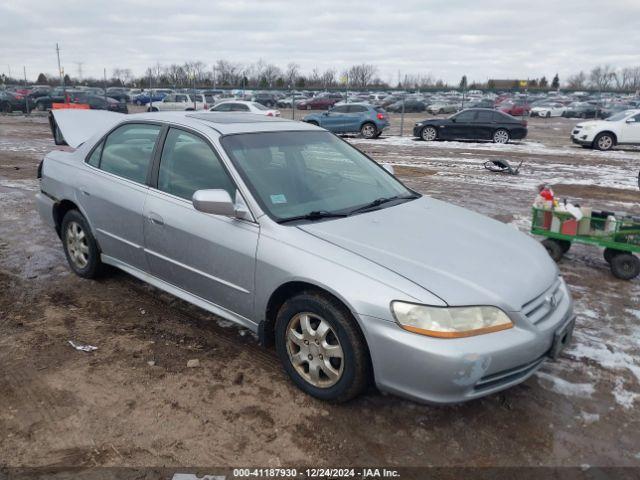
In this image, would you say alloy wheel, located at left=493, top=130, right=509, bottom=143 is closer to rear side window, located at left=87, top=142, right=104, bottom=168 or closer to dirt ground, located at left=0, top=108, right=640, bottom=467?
dirt ground, located at left=0, top=108, right=640, bottom=467

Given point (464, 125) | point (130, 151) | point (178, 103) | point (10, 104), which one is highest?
point (178, 103)

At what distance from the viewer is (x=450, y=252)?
313 cm

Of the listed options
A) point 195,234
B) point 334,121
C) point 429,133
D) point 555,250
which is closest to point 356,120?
point 334,121

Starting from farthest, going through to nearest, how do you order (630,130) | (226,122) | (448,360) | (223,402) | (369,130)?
(369,130)
(630,130)
(226,122)
(223,402)
(448,360)

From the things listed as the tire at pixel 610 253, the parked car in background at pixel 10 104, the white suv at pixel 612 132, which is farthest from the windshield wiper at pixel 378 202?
the parked car in background at pixel 10 104

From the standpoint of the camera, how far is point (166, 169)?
396cm

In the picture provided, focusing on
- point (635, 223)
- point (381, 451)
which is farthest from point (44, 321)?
point (635, 223)

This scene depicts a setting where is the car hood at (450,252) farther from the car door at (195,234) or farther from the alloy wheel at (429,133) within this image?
the alloy wheel at (429,133)

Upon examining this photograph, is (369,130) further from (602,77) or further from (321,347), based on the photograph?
(602,77)

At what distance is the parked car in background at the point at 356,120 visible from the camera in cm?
2155

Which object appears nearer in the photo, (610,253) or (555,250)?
(610,253)

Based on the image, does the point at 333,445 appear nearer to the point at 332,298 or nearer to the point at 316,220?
the point at 332,298

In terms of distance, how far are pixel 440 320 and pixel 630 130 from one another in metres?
19.1

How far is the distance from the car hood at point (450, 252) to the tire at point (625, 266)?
7.33 feet
